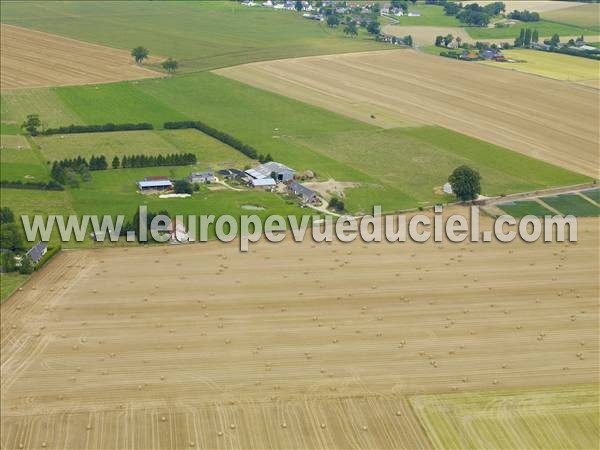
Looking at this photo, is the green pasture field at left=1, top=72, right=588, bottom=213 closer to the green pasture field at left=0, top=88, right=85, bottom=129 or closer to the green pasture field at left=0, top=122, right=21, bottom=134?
the green pasture field at left=0, top=88, right=85, bottom=129

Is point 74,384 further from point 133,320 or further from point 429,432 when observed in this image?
point 429,432

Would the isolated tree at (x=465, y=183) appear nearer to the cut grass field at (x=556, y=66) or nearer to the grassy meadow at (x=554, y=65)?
the cut grass field at (x=556, y=66)

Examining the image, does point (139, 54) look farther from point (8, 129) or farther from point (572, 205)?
point (572, 205)

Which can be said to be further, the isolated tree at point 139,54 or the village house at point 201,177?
the isolated tree at point 139,54

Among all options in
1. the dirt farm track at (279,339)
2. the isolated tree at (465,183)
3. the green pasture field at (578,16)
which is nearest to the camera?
the dirt farm track at (279,339)

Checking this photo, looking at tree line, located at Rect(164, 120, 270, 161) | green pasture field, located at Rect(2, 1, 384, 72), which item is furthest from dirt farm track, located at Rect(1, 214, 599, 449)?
green pasture field, located at Rect(2, 1, 384, 72)

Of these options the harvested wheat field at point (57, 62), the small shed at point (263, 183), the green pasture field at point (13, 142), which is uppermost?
the harvested wheat field at point (57, 62)

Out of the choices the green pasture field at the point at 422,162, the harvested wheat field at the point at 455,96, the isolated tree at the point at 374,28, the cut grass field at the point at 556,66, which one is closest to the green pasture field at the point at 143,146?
the green pasture field at the point at 422,162
